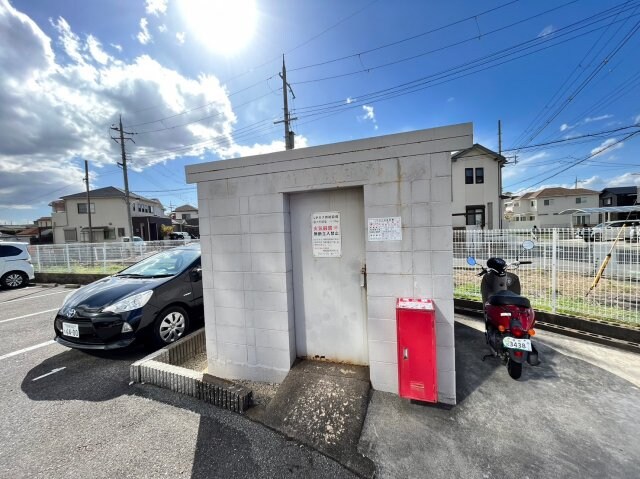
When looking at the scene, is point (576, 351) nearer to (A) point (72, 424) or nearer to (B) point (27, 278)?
(A) point (72, 424)

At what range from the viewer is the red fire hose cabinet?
2.27 meters

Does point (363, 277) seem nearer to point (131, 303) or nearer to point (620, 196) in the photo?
point (131, 303)

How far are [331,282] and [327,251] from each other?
1.10ft

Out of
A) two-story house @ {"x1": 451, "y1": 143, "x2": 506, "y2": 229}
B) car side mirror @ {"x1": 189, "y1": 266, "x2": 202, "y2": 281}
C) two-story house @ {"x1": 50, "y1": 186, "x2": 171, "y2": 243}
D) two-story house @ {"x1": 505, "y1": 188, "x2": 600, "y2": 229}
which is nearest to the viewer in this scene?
car side mirror @ {"x1": 189, "y1": 266, "x2": 202, "y2": 281}

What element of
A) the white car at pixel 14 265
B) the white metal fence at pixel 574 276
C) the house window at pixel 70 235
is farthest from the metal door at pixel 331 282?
the house window at pixel 70 235

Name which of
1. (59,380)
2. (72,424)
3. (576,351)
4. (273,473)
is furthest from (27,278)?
(576,351)

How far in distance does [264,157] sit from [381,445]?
2.75m

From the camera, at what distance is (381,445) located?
205 centimetres

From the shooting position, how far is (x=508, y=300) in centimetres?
300

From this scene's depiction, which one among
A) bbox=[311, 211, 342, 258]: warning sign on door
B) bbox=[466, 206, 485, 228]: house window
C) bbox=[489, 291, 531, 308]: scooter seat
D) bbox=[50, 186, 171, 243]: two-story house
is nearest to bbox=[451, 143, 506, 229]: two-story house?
bbox=[466, 206, 485, 228]: house window

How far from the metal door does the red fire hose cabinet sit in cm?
54

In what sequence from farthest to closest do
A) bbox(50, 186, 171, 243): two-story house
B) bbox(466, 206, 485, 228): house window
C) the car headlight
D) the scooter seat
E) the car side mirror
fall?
bbox(50, 186, 171, 243): two-story house
bbox(466, 206, 485, 228): house window
the car side mirror
the car headlight
the scooter seat

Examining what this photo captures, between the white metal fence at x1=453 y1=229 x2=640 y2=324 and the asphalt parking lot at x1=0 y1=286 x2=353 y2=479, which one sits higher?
the white metal fence at x1=453 y1=229 x2=640 y2=324

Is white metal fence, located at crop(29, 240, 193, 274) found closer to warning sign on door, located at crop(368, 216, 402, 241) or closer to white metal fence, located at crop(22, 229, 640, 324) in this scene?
warning sign on door, located at crop(368, 216, 402, 241)
